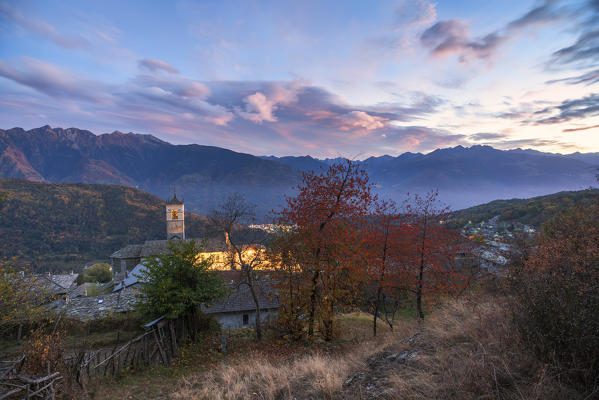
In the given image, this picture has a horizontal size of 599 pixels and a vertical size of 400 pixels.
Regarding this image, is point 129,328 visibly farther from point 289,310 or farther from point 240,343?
point 289,310

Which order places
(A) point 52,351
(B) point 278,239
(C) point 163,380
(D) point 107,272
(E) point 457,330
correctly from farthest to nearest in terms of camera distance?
(D) point 107,272 < (B) point 278,239 < (C) point 163,380 < (A) point 52,351 < (E) point 457,330

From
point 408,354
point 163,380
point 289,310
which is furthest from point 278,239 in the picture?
point 408,354

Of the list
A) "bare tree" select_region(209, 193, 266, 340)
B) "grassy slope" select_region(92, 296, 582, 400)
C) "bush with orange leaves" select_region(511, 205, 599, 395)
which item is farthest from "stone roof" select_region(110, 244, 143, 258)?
"bush with orange leaves" select_region(511, 205, 599, 395)

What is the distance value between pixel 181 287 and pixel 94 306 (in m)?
16.4

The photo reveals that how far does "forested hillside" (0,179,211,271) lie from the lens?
330 ft

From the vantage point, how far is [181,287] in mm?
15711

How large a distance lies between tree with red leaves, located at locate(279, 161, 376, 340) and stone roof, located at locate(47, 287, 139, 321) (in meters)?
16.5

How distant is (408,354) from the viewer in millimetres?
6320

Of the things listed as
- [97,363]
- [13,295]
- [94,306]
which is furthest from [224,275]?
[97,363]

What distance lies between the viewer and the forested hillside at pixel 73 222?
100 m

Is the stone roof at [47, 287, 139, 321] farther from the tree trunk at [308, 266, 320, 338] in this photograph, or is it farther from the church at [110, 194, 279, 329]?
the tree trunk at [308, 266, 320, 338]

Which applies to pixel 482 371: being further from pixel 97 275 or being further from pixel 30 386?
pixel 97 275

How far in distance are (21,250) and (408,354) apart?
5361 inches

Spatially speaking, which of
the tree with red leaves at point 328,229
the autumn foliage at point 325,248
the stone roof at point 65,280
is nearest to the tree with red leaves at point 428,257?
the autumn foliage at point 325,248
